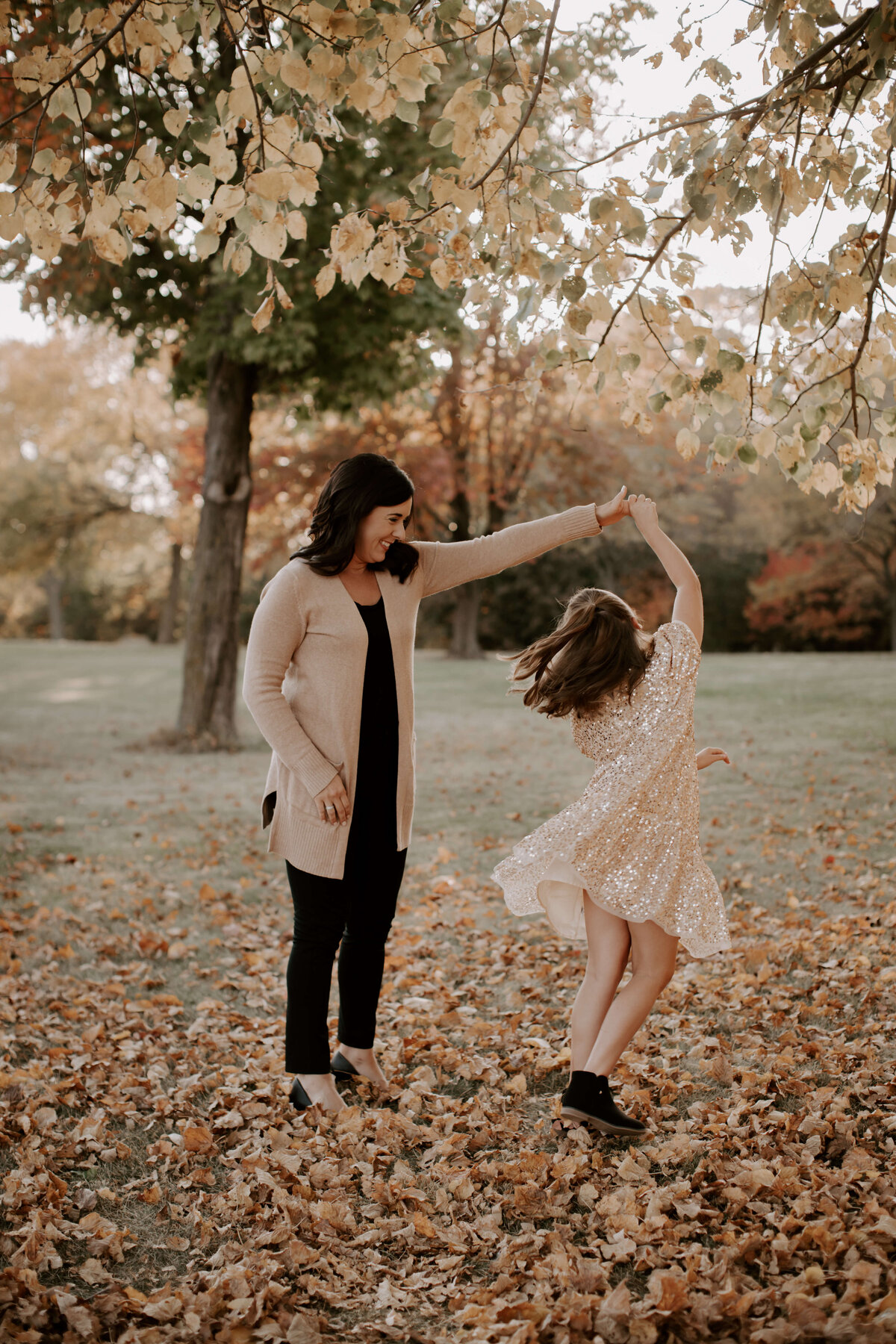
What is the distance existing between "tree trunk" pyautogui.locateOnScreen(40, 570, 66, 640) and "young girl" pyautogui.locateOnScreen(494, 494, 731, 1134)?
37897mm

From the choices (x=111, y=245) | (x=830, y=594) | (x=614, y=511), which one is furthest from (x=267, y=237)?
(x=830, y=594)

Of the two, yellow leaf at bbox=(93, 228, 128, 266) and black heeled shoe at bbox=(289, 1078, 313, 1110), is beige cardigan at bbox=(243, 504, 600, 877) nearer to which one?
black heeled shoe at bbox=(289, 1078, 313, 1110)

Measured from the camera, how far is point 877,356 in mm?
3732

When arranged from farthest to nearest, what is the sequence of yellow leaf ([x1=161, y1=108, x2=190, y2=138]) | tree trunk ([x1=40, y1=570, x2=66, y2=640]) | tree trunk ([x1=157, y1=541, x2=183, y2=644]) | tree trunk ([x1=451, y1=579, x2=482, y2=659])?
tree trunk ([x1=40, y1=570, x2=66, y2=640]) → tree trunk ([x1=157, y1=541, x2=183, y2=644]) → tree trunk ([x1=451, y1=579, x2=482, y2=659]) → yellow leaf ([x1=161, y1=108, x2=190, y2=138])

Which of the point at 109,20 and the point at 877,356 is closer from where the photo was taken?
the point at 109,20

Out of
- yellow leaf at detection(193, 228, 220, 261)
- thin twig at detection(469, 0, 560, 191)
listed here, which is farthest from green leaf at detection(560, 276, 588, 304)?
yellow leaf at detection(193, 228, 220, 261)

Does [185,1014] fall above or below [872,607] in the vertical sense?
below

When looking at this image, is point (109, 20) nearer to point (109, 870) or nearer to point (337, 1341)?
point (337, 1341)

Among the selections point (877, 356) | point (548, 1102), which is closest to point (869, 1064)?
point (548, 1102)

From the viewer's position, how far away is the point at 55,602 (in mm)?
38875

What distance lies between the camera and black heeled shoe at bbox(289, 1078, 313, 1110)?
11.5 ft

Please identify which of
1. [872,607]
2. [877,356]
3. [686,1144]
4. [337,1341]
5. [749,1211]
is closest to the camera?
[337,1341]

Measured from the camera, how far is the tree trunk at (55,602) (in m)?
38.5

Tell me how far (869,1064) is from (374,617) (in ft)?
7.82
